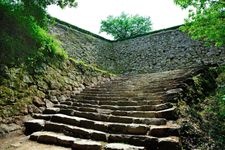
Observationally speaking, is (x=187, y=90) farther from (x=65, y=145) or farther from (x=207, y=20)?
(x=65, y=145)

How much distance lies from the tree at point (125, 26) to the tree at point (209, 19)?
50.0 ft

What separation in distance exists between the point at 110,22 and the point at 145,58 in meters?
11.6

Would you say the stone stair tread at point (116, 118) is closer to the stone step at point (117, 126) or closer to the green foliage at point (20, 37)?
the stone step at point (117, 126)

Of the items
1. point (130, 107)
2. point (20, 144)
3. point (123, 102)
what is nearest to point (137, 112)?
point (130, 107)

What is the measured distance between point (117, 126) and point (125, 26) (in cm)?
1926

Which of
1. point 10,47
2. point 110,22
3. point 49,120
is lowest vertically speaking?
point 49,120

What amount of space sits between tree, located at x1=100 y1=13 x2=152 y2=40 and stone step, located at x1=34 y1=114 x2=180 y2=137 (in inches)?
695

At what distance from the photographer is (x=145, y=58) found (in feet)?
42.8

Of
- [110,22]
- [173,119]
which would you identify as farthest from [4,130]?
[110,22]

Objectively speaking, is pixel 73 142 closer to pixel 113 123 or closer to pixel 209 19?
pixel 113 123

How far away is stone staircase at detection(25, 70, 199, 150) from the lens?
4.07 m

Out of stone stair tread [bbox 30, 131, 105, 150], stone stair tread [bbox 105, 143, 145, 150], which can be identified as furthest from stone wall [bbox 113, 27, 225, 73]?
stone stair tread [bbox 30, 131, 105, 150]

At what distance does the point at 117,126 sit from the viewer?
15.6 feet

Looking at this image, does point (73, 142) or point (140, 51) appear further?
point (140, 51)
